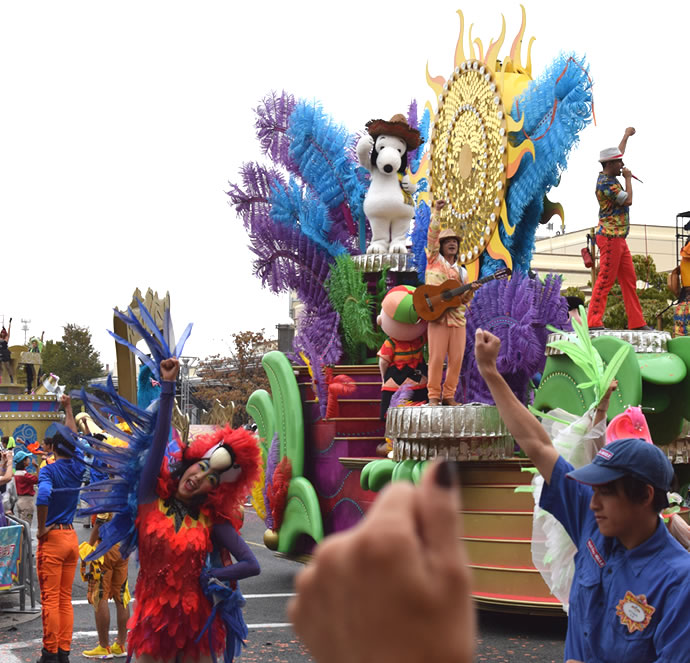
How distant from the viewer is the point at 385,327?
26.7 feet

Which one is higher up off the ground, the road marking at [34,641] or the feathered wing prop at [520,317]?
the feathered wing prop at [520,317]

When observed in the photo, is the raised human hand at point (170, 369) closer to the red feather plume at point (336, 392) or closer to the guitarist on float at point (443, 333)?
the guitarist on float at point (443, 333)

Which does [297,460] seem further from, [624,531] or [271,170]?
[624,531]

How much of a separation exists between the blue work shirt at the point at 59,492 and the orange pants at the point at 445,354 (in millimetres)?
2893

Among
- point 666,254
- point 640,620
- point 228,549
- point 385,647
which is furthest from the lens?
point 666,254

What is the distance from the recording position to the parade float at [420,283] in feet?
22.2

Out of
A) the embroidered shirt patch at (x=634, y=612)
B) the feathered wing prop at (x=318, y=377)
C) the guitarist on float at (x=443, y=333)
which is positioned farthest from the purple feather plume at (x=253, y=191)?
the embroidered shirt patch at (x=634, y=612)

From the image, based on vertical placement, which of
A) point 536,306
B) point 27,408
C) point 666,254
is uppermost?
point 666,254

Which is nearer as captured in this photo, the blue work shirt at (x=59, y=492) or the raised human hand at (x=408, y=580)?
the raised human hand at (x=408, y=580)

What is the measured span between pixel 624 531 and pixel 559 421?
130 cm

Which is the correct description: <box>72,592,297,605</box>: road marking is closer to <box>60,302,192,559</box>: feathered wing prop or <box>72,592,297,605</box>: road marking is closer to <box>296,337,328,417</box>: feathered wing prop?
<box>296,337,328,417</box>: feathered wing prop

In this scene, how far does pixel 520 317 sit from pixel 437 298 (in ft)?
2.36

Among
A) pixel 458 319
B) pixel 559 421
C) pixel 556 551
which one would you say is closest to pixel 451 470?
pixel 556 551

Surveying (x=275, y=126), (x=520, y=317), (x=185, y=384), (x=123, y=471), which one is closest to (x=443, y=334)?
(x=520, y=317)
